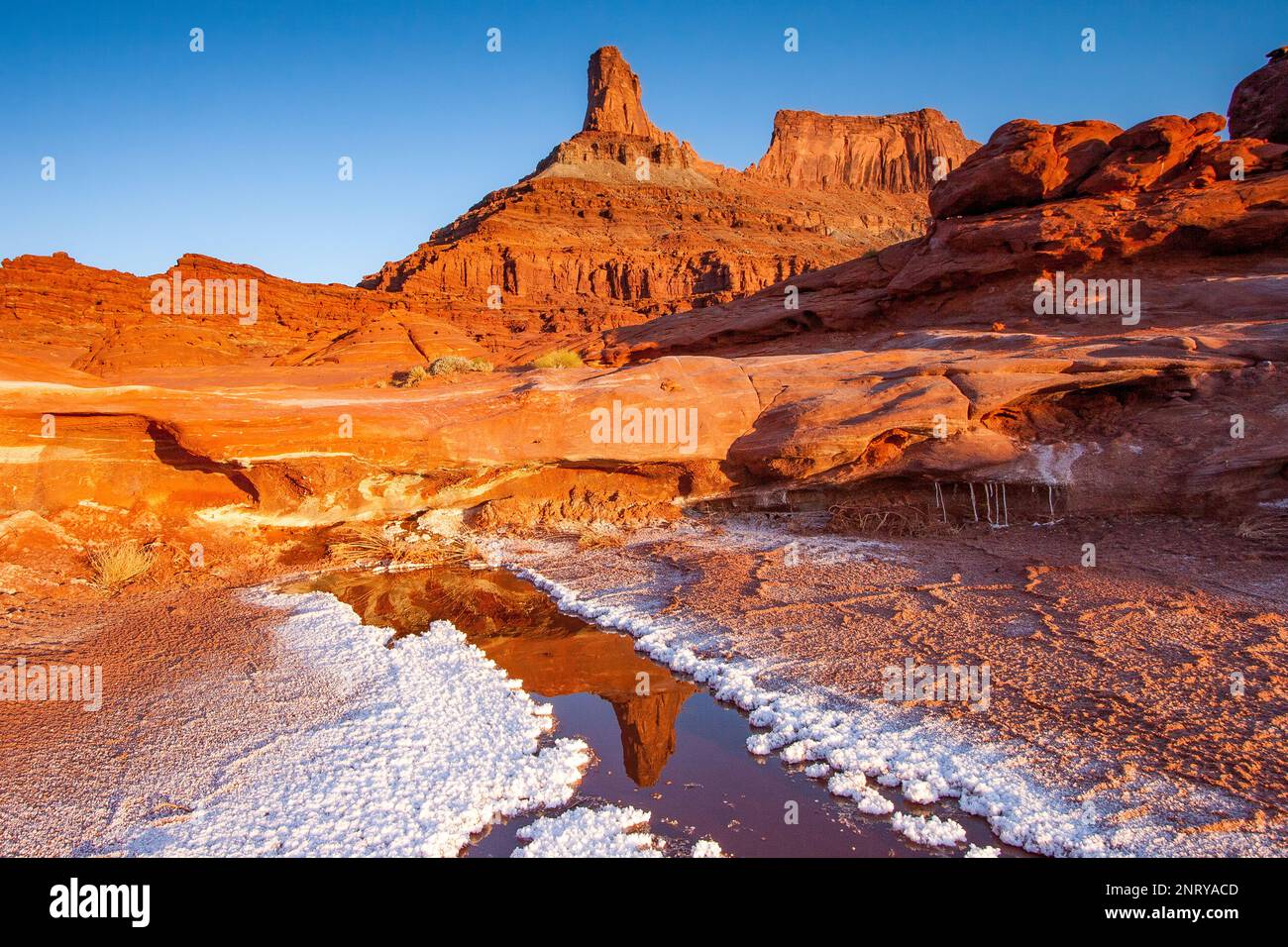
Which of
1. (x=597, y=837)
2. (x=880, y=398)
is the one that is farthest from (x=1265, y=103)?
(x=597, y=837)

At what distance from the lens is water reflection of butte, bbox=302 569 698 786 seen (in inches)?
201

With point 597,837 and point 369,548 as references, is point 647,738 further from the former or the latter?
point 369,548

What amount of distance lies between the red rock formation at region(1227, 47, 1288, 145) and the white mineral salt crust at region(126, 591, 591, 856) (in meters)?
19.9

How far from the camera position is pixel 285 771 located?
4.26 meters

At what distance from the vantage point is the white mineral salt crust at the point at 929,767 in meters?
3.48

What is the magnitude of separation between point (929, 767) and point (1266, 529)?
20.0ft

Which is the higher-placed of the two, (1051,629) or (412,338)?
(412,338)

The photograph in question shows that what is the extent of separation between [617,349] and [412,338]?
17.1 meters

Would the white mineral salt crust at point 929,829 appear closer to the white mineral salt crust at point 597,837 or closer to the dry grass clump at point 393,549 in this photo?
the white mineral salt crust at point 597,837

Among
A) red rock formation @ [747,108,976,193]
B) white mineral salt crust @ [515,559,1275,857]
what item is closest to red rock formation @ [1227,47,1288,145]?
white mineral salt crust @ [515,559,1275,857]

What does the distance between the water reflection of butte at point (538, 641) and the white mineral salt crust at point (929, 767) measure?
42 cm

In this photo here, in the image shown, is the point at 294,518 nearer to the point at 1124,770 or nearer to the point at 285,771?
the point at 285,771

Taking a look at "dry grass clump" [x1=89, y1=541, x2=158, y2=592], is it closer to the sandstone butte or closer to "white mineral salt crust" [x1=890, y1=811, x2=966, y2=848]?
the sandstone butte

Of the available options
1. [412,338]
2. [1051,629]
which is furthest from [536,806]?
[412,338]
